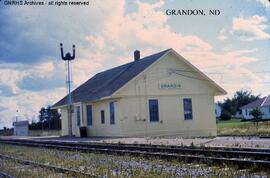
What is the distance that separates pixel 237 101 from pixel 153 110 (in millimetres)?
61885

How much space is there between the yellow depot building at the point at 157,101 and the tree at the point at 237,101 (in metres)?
56.5

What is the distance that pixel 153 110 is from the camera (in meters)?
30.9

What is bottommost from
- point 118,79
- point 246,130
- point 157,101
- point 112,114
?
point 246,130

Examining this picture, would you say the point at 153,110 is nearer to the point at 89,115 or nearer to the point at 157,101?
the point at 157,101

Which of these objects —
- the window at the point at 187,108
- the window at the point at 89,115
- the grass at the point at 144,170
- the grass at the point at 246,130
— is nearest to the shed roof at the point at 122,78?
the window at the point at 89,115

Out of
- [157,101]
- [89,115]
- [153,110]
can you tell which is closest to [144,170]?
[153,110]

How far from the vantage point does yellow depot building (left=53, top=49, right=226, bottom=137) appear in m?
30.1

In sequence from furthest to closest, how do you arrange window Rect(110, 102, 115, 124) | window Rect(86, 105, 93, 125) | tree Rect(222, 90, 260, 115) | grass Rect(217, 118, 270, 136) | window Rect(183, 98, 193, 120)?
tree Rect(222, 90, 260, 115) < window Rect(86, 105, 93, 125) < window Rect(183, 98, 193, 120) < window Rect(110, 102, 115, 124) < grass Rect(217, 118, 270, 136)

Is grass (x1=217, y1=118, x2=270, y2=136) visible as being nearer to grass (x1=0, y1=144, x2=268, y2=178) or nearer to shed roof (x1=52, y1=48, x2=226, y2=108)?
shed roof (x1=52, y1=48, x2=226, y2=108)

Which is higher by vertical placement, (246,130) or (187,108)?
(187,108)

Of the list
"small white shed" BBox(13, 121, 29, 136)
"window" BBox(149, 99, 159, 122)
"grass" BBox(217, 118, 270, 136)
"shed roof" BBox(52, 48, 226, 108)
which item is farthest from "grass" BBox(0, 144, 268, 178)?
"small white shed" BBox(13, 121, 29, 136)

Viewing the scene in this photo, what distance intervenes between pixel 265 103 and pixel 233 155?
59495mm

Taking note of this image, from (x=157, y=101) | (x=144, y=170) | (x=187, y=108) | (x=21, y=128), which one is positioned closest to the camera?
(x=144, y=170)

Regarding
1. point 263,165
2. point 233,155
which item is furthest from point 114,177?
point 233,155
